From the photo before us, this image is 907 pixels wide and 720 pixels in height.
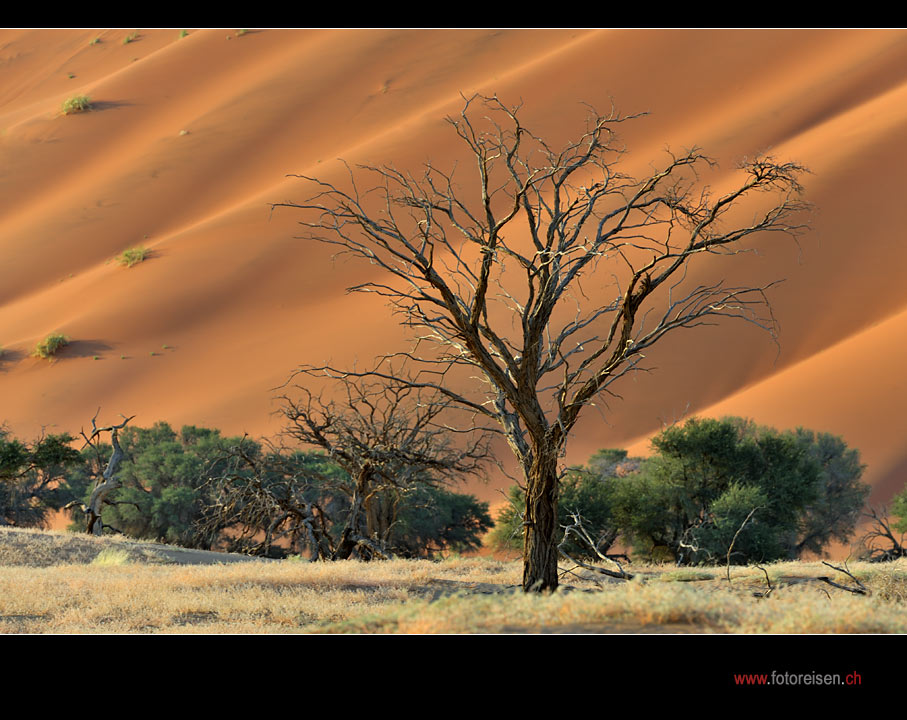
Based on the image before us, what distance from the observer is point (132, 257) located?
49469 millimetres

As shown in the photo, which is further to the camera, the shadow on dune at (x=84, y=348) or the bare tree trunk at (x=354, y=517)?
the shadow on dune at (x=84, y=348)

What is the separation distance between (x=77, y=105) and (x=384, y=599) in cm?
6306

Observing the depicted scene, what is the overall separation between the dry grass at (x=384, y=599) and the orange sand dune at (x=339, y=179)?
19140mm

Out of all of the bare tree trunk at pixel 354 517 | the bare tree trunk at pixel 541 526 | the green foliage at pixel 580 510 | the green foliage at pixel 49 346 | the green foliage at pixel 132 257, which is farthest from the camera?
the green foliage at pixel 132 257

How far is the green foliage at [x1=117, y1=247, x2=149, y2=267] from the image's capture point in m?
49.3

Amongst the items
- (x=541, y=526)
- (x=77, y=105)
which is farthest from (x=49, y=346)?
(x=541, y=526)

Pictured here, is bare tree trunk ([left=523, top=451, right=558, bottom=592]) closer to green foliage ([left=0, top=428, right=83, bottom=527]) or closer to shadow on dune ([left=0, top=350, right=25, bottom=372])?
green foliage ([left=0, top=428, right=83, bottom=527])

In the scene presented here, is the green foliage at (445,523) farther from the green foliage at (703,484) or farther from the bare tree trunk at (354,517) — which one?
the bare tree trunk at (354,517)

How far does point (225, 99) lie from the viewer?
2514 inches

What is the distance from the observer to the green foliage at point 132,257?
49.3 m

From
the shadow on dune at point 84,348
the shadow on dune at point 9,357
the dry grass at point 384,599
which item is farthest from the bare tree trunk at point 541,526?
the shadow on dune at point 9,357

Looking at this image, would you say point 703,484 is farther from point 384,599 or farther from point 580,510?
point 384,599

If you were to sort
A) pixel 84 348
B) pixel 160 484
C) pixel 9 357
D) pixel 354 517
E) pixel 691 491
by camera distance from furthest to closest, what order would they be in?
pixel 9 357 → pixel 84 348 → pixel 160 484 → pixel 691 491 → pixel 354 517

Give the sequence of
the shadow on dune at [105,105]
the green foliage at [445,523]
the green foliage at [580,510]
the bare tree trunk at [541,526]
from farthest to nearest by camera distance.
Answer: the shadow on dune at [105,105], the green foliage at [445,523], the green foliage at [580,510], the bare tree trunk at [541,526]
